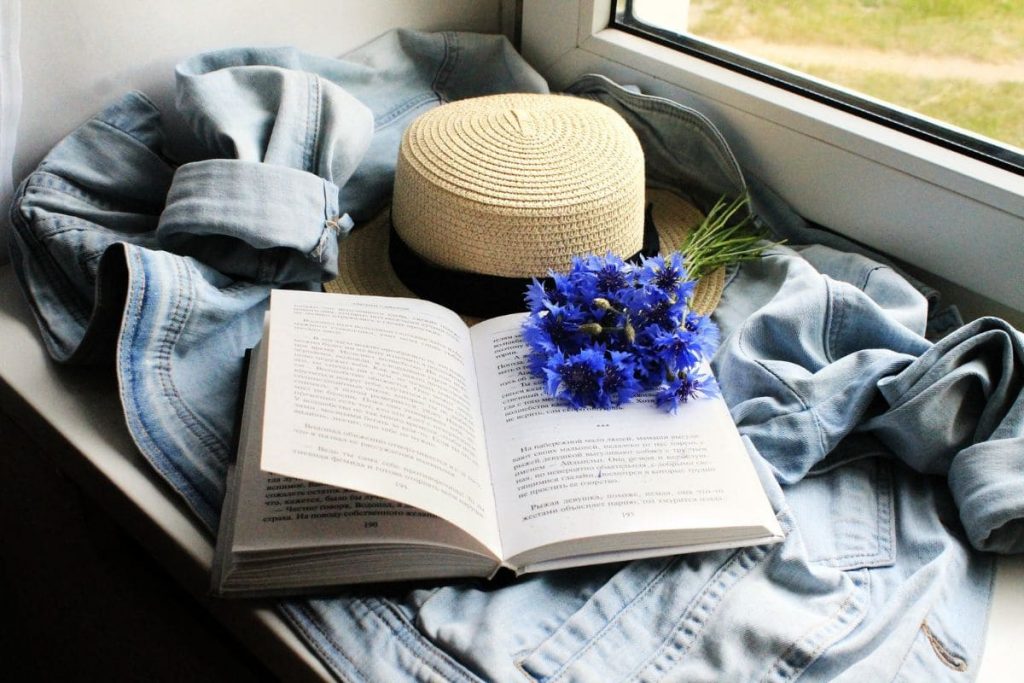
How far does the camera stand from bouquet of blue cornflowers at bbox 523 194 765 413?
64 centimetres

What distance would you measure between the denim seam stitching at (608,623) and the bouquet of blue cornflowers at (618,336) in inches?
4.6

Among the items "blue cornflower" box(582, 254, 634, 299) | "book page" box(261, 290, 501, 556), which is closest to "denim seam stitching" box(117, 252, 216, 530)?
"book page" box(261, 290, 501, 556)

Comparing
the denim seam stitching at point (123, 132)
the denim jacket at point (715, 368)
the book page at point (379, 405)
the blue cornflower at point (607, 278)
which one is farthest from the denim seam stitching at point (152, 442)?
the blue cornflower at point (607, 278)

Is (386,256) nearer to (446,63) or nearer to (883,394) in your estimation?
(446,63)

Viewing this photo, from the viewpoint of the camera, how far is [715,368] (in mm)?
734

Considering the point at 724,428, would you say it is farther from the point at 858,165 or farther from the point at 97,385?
the point at 97,385

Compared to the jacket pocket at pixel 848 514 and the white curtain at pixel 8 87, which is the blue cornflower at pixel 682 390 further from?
the white curtain at pixel 8 87

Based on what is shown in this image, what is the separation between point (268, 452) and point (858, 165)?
61 centimetres

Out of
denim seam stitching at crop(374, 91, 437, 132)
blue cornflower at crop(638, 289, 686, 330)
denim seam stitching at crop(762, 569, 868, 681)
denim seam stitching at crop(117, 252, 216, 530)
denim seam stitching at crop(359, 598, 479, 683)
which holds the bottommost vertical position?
denim seam stitching at crop(359, 598, 479, 683)

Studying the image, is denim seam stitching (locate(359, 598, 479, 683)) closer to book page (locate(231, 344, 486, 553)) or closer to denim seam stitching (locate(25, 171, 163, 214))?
book page (locate(231, 344, 486, 553))

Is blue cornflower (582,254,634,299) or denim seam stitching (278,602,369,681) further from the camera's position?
blue cornflower (582,254,634,299)

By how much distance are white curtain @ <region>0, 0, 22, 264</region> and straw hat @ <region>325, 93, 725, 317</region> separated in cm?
28

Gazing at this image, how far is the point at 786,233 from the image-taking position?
2.97 ft

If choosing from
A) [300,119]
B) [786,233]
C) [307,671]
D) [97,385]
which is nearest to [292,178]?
[300,119]
